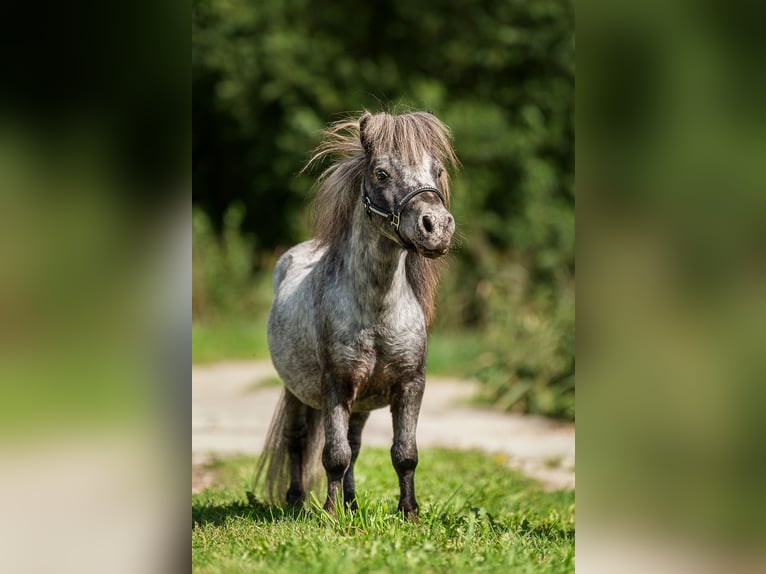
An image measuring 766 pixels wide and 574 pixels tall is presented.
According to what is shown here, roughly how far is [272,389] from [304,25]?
8.22m

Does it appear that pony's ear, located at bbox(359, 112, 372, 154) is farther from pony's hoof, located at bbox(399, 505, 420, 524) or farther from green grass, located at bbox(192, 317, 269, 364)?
green grass, located at bbox(192, 317, 269, 364)

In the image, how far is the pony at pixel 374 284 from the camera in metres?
3.68

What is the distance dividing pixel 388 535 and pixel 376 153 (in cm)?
165

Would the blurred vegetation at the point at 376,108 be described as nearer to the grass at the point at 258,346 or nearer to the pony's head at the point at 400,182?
the grass at the point at 258,346

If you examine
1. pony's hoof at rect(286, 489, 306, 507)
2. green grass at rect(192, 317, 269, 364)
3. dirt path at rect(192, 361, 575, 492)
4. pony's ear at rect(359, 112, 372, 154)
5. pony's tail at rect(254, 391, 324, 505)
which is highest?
pony's ear at rect(359, 112, 372, 154)

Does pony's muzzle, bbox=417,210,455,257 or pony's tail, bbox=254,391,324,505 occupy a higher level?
pony's muzzle, bbox=417,210,455,257

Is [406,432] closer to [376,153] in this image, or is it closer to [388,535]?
[388,535]

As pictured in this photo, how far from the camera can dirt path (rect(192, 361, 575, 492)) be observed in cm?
710

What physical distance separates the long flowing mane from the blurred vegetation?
8.73 metres

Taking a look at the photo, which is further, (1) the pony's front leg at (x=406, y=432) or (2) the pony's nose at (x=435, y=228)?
(1) the pony's front leg at (x=406, y=432)

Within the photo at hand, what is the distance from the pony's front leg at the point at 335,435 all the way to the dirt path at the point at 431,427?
212cm

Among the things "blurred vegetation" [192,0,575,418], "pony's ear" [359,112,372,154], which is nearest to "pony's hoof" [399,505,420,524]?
"pony's ear" [359,112,372,154]

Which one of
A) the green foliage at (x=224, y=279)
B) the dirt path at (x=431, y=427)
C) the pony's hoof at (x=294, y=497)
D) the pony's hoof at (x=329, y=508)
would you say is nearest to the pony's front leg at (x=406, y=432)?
the pony's hoof at (x=329, y=508)

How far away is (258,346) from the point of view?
11.8 meters
